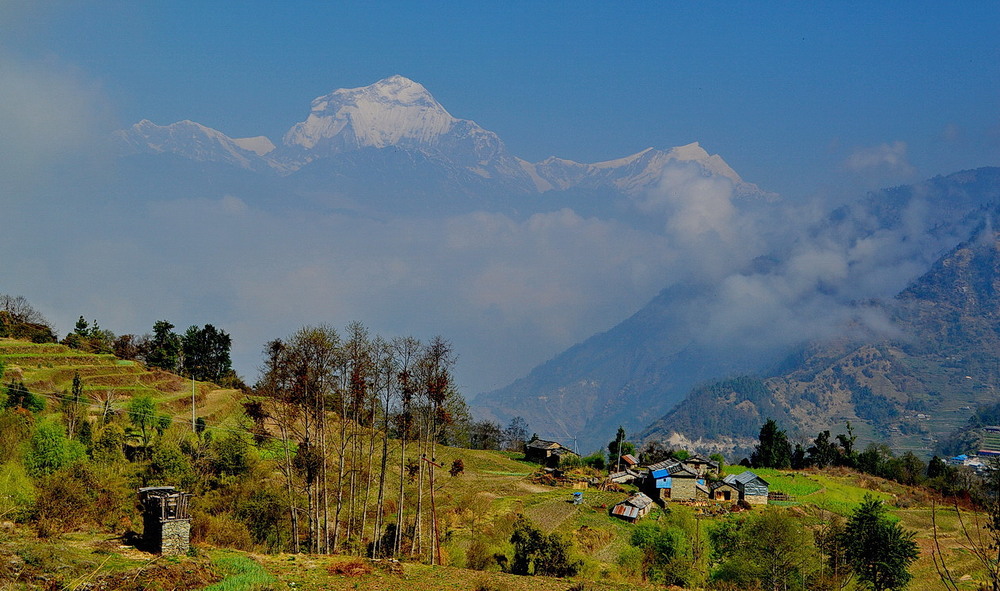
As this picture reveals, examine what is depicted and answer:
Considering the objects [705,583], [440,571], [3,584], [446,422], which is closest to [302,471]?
[446,422]

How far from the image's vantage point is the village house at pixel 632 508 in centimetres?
6291

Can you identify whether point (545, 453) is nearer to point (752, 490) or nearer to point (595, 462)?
point (595, 462)

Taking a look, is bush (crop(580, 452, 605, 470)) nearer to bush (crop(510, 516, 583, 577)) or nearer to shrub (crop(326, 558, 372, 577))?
bush (crop(510, 516, 583, 577))

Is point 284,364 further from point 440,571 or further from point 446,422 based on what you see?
point 440,571

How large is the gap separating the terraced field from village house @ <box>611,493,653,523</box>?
37.8 metres

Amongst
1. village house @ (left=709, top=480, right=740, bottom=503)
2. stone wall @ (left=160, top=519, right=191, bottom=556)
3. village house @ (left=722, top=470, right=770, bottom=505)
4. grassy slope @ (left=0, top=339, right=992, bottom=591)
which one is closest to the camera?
grassy slope @ (left=0, top=339, right=992, bottom=591)

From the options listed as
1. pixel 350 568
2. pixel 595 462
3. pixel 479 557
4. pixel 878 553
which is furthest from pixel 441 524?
pixel 595 462

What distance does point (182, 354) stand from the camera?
95.5 meters

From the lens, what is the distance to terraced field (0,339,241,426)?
62281 millimetres

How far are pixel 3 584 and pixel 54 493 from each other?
535 inches

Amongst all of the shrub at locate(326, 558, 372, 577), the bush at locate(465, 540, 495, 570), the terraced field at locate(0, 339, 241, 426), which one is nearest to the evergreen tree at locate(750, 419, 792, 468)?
the terraced field at locate(0, 339, 241, 426)

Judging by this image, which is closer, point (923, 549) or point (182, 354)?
point (923, 549)

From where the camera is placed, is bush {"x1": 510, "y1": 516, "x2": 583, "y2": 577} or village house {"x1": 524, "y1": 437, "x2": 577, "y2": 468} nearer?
bush {"x1": 510, "y1": 516, "x2": 583, "y2": 577}

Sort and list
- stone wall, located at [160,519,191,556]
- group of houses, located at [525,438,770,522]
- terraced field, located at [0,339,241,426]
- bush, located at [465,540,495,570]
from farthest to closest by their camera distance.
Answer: group of houses, located at [525,438,770,522], terraced field, located at [0,339,241,426], bush, located at [465,540,495,570], stone wall, located at [160,519,191,556]
